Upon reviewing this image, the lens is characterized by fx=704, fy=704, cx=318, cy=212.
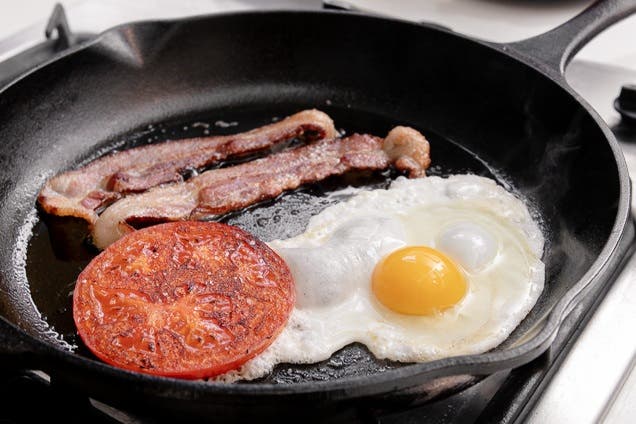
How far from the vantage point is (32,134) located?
1888 millimetres

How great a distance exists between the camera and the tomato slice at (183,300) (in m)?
1.29

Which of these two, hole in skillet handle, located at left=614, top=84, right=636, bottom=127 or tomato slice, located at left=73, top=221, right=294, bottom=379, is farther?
hole in skillet handle, located at left=614, top=84, right=636, bottom=127

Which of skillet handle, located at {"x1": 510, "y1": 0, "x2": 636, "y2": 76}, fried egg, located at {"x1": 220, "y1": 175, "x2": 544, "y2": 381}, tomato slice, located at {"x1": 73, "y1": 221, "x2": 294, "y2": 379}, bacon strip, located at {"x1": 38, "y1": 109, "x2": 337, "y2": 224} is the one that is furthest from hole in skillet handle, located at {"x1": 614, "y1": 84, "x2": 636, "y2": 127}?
tomato slice, located at {"x1": 73, "y1": 221, "x2": 294, "y2": 379}

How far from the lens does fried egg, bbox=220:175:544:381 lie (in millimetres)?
1360

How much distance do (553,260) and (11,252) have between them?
1237mm

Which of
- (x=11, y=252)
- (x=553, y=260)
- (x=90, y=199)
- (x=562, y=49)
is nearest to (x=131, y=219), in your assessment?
(x=90, y=199)

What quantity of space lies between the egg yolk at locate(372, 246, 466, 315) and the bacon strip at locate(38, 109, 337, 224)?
58cm

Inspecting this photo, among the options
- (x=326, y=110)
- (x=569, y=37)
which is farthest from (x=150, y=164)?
(x=569, y=37)

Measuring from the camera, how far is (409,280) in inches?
55.0

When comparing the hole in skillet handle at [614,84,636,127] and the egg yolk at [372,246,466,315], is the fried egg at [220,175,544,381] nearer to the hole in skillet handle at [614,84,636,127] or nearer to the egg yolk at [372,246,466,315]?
the egg yolk at [372,246,466,315]

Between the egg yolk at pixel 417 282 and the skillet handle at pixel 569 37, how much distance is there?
697mm

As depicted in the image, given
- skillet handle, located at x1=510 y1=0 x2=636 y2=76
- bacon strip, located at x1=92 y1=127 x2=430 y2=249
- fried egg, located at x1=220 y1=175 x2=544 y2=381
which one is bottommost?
fried egg, located at x1=220 y1=175 x2=544 y2=381

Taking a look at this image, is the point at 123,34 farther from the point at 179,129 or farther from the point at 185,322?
the point at 185,322

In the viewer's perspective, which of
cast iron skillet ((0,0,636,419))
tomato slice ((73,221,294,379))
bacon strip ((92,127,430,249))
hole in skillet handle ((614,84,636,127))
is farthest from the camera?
hole in skillet handle ((614,84,636,127))
